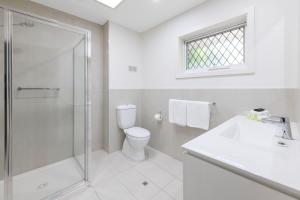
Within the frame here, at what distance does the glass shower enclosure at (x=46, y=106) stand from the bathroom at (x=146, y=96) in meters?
0.01

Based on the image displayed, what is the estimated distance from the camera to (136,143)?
2055 millimetres

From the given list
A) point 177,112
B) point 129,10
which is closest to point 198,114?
point 177,112

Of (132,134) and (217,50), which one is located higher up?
(217,50)

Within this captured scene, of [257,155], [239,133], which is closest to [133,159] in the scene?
[239,133]

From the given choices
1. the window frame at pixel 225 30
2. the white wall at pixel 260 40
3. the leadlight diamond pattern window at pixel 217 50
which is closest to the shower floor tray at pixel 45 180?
the white wall at pixel 260 40

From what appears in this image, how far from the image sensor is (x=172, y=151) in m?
2.23

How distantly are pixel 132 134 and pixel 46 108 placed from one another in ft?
4.06

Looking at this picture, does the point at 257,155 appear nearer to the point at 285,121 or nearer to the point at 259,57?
the point at 285,121

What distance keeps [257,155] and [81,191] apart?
1.69m

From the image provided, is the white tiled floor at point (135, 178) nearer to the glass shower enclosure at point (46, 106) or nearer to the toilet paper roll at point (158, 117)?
the glass shower enclosure at point (46, 106)

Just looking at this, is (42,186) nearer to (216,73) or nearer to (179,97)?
(179,97)

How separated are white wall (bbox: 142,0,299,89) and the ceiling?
144mm

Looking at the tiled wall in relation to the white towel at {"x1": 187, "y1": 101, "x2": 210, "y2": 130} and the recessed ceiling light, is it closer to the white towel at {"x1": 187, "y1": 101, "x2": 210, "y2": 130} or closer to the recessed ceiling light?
the white towel at {"x1": 187, "y1": 101, "x2": 210, "y2": 130}

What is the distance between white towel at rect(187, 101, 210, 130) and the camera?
5.63 ft
